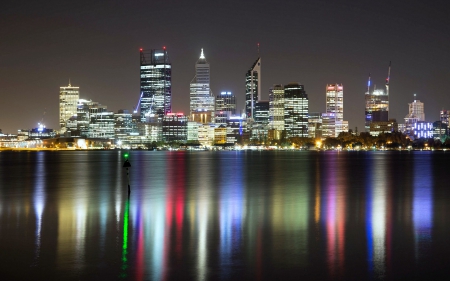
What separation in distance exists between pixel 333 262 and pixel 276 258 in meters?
1.79

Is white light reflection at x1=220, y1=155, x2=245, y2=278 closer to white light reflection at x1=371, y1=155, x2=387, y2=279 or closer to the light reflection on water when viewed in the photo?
the light reflection on water

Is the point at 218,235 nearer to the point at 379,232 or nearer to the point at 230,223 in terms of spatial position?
the point at 230,223

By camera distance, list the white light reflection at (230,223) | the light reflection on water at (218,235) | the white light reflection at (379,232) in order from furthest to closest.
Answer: the white light reflection at (230,223) < the white light reflection at (379,232) < the light reflection on water at (218,235)

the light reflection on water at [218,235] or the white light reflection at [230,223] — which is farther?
the white light reflection at [230,223]

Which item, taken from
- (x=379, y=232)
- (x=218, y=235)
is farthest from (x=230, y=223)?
(x=379, y=232)

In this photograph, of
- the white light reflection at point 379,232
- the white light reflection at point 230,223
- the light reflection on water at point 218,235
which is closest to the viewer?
the light reflection on water at point 218,235

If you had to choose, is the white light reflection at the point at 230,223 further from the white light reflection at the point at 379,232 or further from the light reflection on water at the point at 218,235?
the white light reflection at the point at 379,232

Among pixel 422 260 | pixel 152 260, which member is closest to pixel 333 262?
pixel 422 260

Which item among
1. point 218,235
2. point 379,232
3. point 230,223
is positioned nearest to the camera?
point 218,235

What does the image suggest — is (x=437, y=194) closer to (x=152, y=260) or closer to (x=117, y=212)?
(x=117, y=212)

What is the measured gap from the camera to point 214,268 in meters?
16.4

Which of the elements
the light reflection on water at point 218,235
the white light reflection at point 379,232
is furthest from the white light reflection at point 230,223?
the white light reflection at point 379,232

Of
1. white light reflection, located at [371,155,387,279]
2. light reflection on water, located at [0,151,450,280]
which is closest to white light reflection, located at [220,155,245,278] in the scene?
light reflection on water, located at [0,151,450,280]

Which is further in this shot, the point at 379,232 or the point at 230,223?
the point at 230,223
